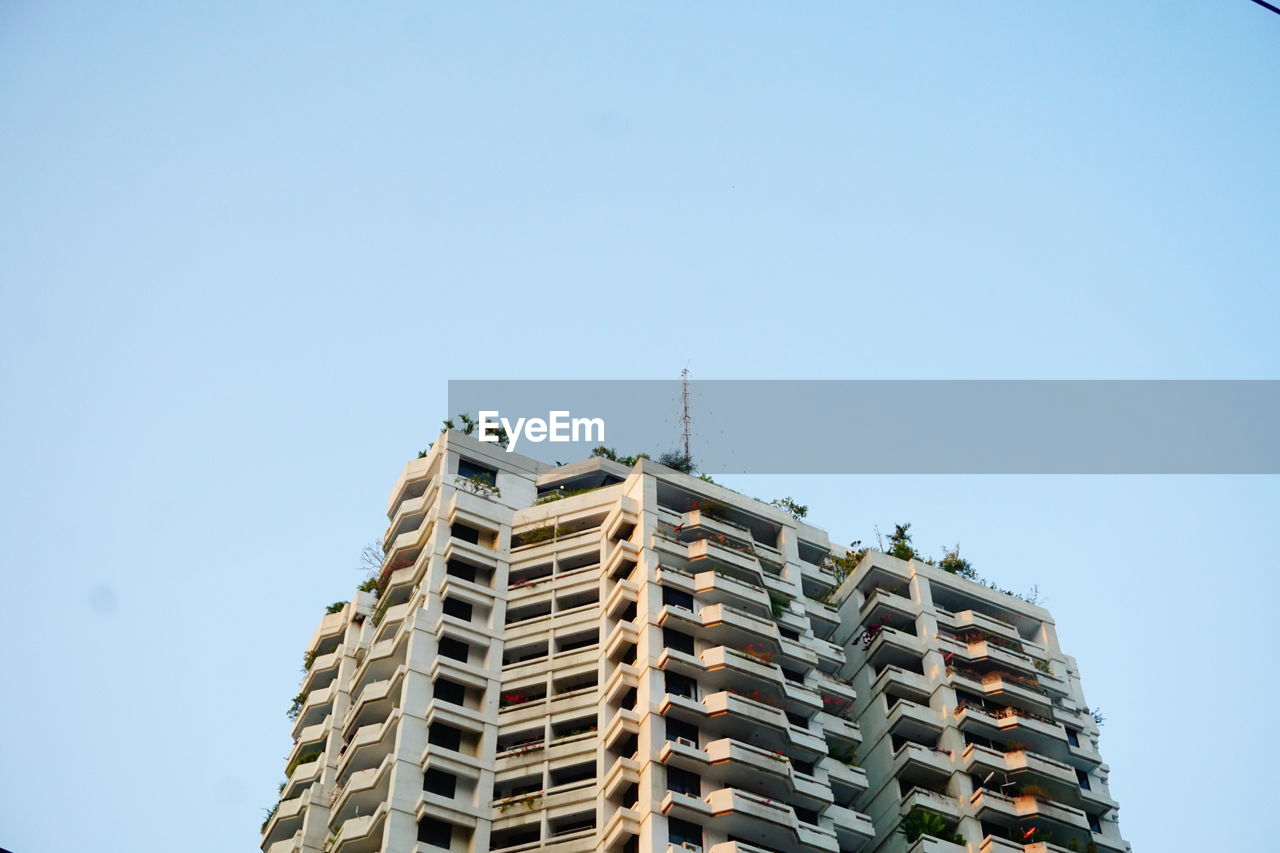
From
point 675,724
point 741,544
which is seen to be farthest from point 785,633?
point 675,724

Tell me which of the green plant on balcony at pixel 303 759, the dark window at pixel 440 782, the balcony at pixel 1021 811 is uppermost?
the green plant on balcony at pixel 303 759

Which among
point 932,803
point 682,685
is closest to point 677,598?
point 682,685

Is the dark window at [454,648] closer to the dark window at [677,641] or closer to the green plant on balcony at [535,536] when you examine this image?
the green plant on balcony at [535,536]

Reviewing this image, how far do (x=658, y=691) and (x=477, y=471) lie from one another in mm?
18815

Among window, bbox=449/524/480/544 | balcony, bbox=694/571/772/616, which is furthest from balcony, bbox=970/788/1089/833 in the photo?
window, bbox=449/524/480/544

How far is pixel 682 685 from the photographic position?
222 feet

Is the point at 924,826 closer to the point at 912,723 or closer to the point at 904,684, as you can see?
the point at 912,723

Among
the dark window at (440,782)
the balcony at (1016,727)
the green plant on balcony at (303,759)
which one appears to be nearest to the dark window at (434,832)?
the dark window at (440,782)

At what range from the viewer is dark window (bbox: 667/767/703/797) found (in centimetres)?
6294

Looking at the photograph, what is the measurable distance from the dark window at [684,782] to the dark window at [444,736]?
8970mm

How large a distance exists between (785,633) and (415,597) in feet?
53.6

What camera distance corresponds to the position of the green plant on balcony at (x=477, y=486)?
78000 mm

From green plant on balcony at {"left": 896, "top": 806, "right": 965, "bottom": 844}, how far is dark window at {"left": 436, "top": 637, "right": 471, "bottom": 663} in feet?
64.5

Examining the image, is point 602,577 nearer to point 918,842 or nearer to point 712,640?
point 712,640
